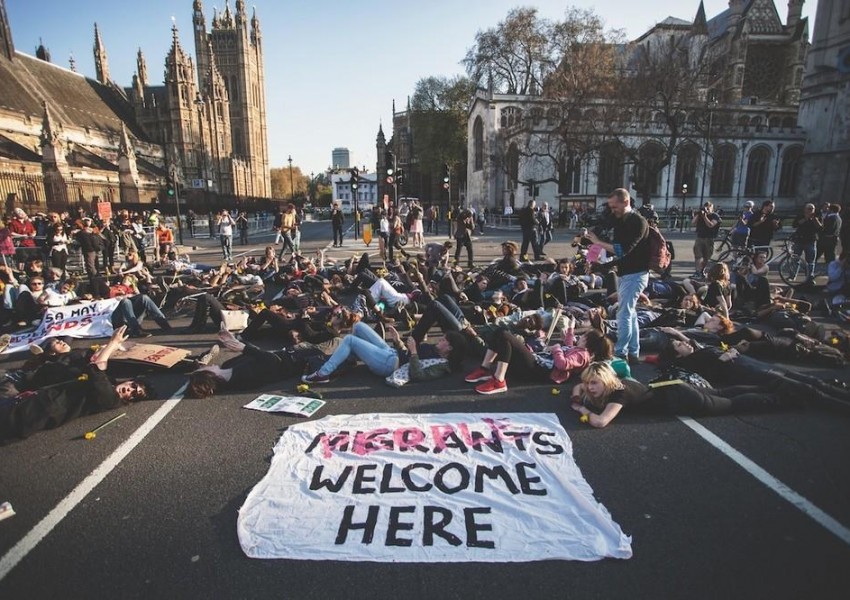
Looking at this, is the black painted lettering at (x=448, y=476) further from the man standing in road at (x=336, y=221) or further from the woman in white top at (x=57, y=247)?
the man standing in road at (x=336, y=221)

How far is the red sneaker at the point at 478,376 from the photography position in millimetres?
6161

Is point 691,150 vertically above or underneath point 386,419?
above

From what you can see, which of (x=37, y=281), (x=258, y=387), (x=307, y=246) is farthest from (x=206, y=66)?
(x=258, y=387)

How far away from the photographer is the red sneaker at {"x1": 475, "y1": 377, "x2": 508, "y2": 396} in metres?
5.84

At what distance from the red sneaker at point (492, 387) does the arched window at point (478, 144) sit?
5110cm

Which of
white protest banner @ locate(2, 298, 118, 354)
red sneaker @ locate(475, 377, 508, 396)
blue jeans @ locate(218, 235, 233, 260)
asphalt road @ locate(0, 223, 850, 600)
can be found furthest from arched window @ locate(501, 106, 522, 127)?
asphalt road @ locate(0, 223, 850, 600)

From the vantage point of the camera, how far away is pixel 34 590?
9.56ft

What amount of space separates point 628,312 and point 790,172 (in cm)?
6152

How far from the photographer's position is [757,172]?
5291cm

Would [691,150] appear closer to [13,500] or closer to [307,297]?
[307,297]

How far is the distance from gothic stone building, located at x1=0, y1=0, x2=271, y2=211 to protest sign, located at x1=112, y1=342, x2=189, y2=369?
80.0 feet

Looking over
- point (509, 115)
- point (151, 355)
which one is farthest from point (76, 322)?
point (509, 115)

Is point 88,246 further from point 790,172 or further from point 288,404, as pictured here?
point 790,172

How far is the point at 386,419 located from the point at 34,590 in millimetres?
2994
